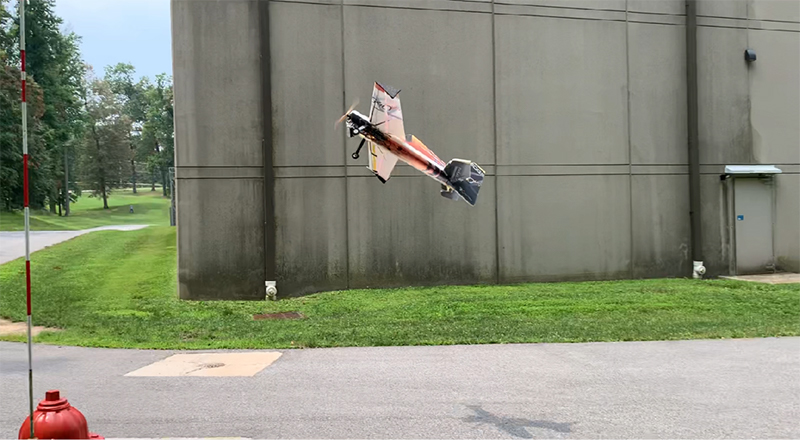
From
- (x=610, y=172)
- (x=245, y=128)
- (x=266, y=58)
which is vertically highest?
(x=266, y=58)

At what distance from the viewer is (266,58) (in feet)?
50.6

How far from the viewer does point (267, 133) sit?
50.7 feet

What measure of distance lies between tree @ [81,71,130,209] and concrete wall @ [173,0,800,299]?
67281 mm

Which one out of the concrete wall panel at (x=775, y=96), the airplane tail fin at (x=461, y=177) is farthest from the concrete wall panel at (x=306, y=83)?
the concrete wall panel at (x=775, y=96)

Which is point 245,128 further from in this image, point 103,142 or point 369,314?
point 103,142

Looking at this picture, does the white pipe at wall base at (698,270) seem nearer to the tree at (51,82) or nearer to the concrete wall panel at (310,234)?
the concrete wall panel at (310,234)

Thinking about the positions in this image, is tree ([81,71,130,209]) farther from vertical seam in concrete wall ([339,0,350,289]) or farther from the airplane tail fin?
the airplane tail fin

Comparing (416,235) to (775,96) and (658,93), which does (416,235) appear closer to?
(658,93)

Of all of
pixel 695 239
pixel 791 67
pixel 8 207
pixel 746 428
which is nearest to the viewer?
pixel 746 428

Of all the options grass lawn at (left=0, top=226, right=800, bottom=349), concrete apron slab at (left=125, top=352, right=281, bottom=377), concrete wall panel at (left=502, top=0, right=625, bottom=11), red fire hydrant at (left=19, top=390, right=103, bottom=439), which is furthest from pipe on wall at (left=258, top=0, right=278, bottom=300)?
red fire hydrant at (left=19, top=390, right=103, bottom=439)

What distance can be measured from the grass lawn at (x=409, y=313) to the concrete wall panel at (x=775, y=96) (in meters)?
4.90

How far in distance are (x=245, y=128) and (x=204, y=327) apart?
5459 mm

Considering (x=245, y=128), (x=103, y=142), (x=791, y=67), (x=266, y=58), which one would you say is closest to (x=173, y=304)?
(x=245, y=128)

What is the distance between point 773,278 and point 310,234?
1271 cm
